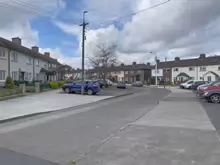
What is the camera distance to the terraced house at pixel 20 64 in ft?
93.9

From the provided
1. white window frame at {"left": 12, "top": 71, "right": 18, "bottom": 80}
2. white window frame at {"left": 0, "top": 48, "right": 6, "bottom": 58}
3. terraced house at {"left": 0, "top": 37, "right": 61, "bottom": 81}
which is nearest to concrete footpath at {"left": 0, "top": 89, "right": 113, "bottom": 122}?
white window frame at {"left": 0, "top": 48, "right": 6, "bottom": 58}

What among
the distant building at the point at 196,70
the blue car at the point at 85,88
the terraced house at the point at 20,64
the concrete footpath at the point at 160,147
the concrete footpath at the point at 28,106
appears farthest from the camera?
the distant building at the point at 196,70

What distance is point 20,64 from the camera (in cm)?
3269

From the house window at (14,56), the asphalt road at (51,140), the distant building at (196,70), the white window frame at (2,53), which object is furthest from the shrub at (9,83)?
the distant building at (196,70)

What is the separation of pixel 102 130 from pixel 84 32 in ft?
56.6

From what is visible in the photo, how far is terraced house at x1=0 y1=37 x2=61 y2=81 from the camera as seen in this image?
2863 centimetres

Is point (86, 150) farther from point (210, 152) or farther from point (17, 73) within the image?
point (17, 73)

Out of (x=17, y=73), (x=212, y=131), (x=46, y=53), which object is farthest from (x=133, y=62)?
(x=212, y=131)

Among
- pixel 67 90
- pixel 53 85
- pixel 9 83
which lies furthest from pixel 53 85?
pixel 9 83

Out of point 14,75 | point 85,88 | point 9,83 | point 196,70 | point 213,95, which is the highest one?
point 196,70

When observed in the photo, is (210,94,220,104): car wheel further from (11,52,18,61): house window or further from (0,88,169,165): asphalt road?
(11,52,18,61): house window

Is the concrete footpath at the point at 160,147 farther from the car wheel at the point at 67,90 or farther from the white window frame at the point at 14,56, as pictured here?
the white window frame at the point at 14,56

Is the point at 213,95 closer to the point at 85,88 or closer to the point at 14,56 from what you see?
the point at 85,88

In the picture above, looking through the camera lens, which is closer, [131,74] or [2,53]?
[2,53]
